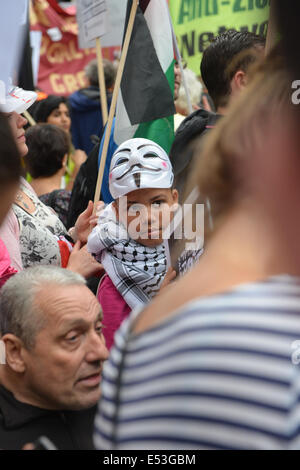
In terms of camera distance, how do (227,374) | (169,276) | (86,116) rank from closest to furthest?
1. (227,374)
2. (169,276)
3. (86,116)

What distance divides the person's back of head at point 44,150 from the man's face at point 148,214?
7.15 feet

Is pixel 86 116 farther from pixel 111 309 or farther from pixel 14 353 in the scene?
pixel 14 353

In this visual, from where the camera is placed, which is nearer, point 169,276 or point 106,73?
point 169,276

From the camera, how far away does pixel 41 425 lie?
2.21 m

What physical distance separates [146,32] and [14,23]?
1.74 meters

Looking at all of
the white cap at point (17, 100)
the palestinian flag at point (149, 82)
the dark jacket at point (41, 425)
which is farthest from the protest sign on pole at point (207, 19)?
the dark jacket at point (41, 425)

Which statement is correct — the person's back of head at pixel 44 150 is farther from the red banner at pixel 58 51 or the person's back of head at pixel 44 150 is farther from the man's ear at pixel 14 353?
the red banner at pixel 58 51

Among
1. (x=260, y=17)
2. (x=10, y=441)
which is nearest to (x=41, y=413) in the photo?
(x=10, y=441)

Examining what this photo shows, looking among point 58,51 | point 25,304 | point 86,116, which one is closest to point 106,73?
point 86,116

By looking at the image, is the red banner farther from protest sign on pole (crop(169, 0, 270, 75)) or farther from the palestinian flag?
the palestinian flag

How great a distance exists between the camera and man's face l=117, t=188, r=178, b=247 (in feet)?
10.4

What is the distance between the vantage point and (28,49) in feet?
22.7

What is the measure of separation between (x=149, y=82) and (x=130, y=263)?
154cm

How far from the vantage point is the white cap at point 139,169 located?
3117 millimetres
